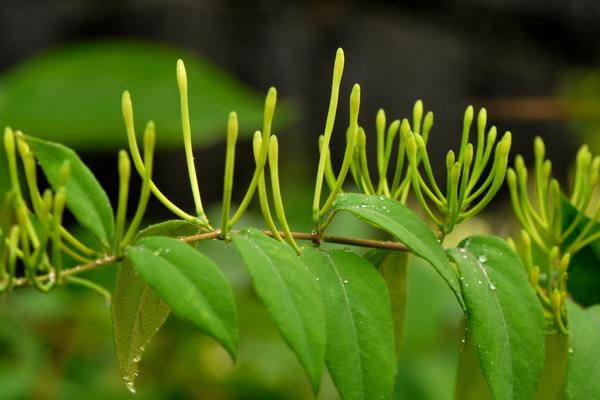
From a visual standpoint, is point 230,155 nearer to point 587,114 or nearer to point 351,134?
point 351,134

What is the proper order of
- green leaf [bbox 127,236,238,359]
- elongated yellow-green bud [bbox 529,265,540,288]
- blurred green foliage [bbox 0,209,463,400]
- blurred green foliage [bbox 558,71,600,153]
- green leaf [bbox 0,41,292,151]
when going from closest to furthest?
green leaf [bbox 127,236,238,359] < elongated yellow-green bud [bbox 529,265,540,288] < blurred green foliage [bbox 0,209,463,400] < green leaf [bbox 0,41,292,151] < blurred green foliage [bbox 558,71,600,153]

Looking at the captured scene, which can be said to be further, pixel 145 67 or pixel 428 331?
pixel 145 67

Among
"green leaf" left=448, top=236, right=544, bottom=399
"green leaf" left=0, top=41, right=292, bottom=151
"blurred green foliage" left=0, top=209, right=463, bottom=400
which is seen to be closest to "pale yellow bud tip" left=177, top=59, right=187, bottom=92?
"green leaf" left=448, top=236, right=544, bottom=399

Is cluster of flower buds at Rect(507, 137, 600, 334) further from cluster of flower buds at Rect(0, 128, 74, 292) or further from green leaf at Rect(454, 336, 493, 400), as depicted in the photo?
cluster of flower buds at Rect(0, 128, 74, 292)

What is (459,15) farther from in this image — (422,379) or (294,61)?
(422,379)

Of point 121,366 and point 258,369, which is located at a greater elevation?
point 121,366

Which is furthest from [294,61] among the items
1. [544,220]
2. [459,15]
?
[544,220]

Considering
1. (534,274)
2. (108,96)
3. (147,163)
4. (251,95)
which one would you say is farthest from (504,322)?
(251,95)
